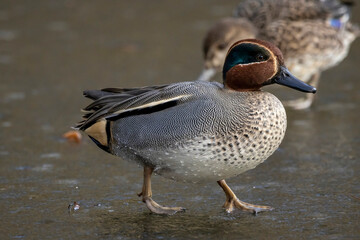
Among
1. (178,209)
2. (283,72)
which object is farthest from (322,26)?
(178,209)

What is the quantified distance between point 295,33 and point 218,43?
0.75m

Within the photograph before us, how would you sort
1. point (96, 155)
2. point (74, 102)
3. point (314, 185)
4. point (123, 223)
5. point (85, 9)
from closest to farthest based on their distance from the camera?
point (123, 223) < point (314, 185) < point (96, 155) < point (74, 102) < point (85, 9)

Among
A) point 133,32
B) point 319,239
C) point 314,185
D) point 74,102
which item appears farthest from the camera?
point 133,32

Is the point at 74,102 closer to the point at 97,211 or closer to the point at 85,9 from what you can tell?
the point at 97,211

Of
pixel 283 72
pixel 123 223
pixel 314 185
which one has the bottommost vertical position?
pixel 314 185

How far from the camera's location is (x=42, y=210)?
3.91m

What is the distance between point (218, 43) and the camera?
21.1ft

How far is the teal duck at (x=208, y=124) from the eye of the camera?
3643mm

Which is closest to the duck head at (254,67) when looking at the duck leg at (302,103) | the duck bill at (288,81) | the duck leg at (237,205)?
the duck bill at (288,81)

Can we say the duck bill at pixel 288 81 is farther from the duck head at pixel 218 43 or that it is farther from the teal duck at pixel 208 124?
the duck head at pixel 218 43

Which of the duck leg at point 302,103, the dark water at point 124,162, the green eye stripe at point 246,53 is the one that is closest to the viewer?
the dark water at point 124,162

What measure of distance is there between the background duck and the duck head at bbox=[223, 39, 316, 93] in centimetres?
250

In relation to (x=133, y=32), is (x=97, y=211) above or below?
below

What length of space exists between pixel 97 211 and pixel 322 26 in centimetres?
369
